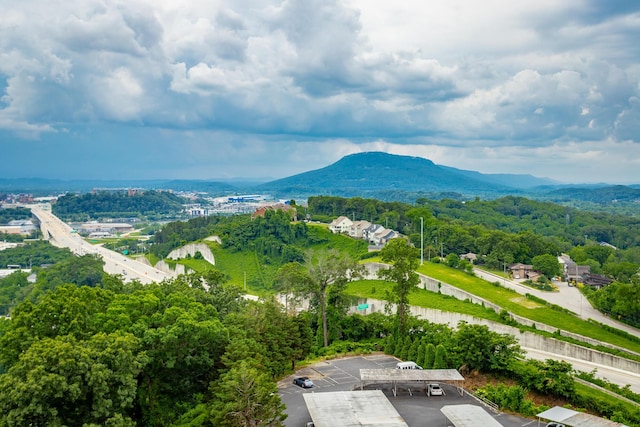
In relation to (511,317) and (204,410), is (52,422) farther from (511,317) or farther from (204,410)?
(511,317)

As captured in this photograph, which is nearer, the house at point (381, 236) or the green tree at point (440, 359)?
the green tree at point (440, 359)

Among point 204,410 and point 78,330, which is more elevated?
point 78,330

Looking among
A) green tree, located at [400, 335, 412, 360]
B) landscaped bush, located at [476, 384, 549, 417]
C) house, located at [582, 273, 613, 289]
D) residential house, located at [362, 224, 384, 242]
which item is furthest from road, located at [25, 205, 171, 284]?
house, located at [582, 273, 613, 289]

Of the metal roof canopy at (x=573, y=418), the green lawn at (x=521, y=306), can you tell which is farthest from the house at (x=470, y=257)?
the metal roof canopy at (x=573, y=418)

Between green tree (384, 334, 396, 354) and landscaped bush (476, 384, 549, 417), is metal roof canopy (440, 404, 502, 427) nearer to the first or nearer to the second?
landscaped bush (476, 384, 549, 417)

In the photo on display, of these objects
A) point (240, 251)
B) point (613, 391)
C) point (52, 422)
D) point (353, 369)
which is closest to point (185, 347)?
point (52, 422)

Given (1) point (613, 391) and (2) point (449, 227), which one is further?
(2) point (449, 227)

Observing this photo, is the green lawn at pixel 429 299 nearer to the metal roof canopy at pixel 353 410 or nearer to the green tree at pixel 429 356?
the green tree at pixel 429 356
